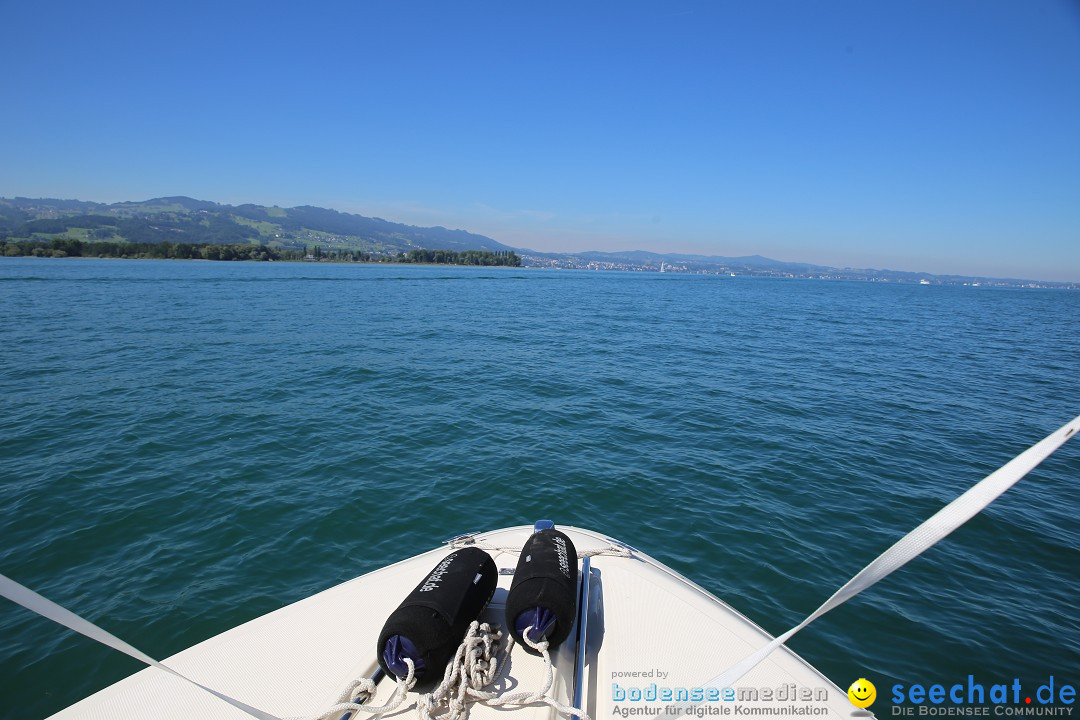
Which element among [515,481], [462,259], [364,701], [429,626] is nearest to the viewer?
[429,626]

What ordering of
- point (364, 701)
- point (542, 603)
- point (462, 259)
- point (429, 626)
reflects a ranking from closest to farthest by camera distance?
1. point (429, 626)
2. point (364, 701)
3. point (542, 603)
4. point (462, 259)

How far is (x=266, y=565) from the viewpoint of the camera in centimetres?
752

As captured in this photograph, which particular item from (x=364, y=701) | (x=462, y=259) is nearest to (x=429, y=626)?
(x=364, y=701)

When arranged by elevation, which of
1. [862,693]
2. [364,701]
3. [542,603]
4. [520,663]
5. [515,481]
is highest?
[542,603]

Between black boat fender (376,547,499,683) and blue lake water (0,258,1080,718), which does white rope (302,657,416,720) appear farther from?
blue lake water (0,258,1080,718)

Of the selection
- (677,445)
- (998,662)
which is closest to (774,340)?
(677,445)

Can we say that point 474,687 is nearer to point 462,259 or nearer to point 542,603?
point 542,603

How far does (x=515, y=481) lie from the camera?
1049 cm

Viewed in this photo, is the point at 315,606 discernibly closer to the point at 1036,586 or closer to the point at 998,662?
the point at 998,662

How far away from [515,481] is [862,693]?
687cm

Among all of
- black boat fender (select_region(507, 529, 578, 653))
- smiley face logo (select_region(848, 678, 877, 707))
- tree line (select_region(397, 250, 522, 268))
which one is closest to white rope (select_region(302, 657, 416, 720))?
black boat fender (select_region(507, 529, 578, 653))

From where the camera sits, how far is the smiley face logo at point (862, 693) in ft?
13.7

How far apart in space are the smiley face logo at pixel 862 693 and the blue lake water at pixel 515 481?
0.44 metres

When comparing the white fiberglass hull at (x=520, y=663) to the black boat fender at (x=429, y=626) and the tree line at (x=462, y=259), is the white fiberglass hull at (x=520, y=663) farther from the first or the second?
the tree line at (x=462, y=259)
